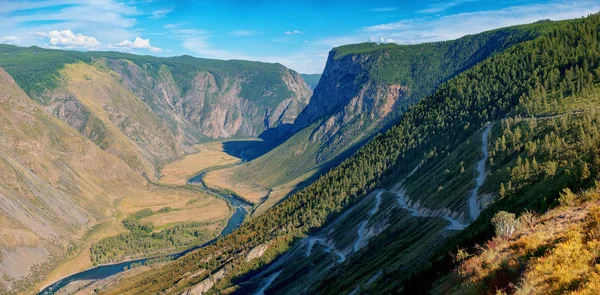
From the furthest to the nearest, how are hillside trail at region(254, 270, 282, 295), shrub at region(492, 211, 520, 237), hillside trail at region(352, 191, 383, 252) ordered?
1. hillside trail at region(254, 270, 282, 295)
2. hillside trail at region(352, 191, 383, 252)
3. shrub at region(492, 211, 520, 237)

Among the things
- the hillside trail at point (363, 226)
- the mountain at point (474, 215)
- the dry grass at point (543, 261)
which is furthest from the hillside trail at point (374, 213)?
the dry grass at point (543, 261)

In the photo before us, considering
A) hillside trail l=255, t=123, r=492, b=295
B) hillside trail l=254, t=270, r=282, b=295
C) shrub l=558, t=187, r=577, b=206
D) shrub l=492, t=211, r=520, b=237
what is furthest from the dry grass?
hillside trail l=254, t=270, r=282, b=295

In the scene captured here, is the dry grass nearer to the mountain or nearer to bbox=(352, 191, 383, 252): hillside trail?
the mountain

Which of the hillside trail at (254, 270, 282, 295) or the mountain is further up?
the mountain

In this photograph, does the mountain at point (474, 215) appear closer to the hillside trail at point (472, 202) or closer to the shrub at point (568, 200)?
the shrub at point (568, 200)

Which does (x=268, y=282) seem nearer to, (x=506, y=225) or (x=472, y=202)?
(x=472, y=202)

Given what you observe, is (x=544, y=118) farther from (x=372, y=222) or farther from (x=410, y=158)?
(x=410, y=158)

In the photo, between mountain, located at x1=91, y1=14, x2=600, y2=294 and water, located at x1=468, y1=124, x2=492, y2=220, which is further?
water, located at x1=468, y1=124, x2=492, y2=220

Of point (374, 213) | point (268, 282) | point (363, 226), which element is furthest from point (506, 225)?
point (268, 282)

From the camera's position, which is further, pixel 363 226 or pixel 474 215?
pixel 363 226

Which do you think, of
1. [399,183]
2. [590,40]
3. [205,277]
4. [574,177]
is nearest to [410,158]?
[399,183]
